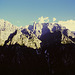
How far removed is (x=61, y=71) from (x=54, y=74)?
18.4 metres

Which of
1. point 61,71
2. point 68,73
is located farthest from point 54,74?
point 68,73

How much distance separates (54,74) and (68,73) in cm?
3206

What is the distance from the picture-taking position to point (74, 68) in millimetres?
190750

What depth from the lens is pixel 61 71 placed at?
19688 cm

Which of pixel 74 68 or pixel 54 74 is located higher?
pixel 74 68

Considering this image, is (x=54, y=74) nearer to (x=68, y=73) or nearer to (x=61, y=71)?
(x=61, y=71)

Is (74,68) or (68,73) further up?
(74,68)

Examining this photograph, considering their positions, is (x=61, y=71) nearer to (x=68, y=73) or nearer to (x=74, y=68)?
(x=68, y=73)

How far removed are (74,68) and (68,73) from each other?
59.5ft

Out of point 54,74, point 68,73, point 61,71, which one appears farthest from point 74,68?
point 54,74

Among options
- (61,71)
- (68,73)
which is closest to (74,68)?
(68,73)

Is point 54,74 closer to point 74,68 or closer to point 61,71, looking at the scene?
point 61,71

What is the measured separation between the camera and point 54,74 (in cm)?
19475
